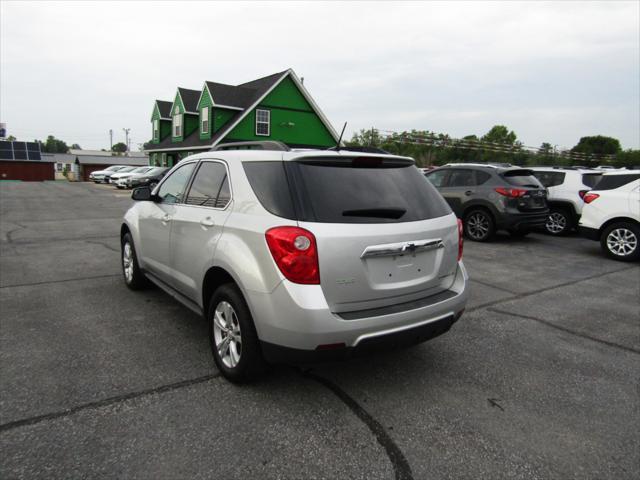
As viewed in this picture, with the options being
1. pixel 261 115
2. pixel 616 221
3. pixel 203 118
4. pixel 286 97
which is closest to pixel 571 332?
pixel 616 221

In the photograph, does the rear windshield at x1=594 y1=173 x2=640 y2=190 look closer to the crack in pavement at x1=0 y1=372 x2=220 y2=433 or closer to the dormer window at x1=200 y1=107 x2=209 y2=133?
the crack in pavement at x1=0 y1=372 x2=220 y2=433

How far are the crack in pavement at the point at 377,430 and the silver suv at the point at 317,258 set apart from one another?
47 centimetres

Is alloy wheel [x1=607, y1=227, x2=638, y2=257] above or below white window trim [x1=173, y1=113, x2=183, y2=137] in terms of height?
below

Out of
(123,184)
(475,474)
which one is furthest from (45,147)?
(475,474)

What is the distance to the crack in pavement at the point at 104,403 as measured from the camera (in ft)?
8.52

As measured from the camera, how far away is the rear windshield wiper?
2.80m

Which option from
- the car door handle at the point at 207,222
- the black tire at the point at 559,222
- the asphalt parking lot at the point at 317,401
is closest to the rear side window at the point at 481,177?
the black tire at the point at 559,222

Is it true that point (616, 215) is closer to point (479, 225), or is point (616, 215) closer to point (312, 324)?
point (479, 225)

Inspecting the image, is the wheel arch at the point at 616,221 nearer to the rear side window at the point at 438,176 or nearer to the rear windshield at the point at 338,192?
the rear side window at the point at 438,176

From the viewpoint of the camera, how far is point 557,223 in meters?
11.2

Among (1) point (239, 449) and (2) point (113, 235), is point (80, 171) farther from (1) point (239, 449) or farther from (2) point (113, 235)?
(1) point (239, 449)

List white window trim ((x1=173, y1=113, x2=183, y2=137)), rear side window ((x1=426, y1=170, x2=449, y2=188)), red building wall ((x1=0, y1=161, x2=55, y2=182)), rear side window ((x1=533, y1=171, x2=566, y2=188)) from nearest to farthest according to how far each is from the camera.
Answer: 1. rear side window ((x1=426, y1=170, x2=449, y2=188))
2. rear side window ((x1=533, y1=171, x2=566, y2=188))
3. white window trim ((x1=173, y1=113, x2=183, y2=137))
4. red building wall ((x1=0, y1=161, x2=55, y2=182))

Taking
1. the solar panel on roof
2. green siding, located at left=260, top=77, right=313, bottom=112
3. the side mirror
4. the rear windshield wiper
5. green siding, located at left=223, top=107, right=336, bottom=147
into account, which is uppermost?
green siding, located at left=260, top=77, right=313, bottom=112

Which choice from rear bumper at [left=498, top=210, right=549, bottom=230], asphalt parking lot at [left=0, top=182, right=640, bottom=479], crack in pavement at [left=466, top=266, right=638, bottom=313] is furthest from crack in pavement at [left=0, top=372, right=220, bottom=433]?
rear bumper at [left=498, top=210, right=549, bottom=230]
